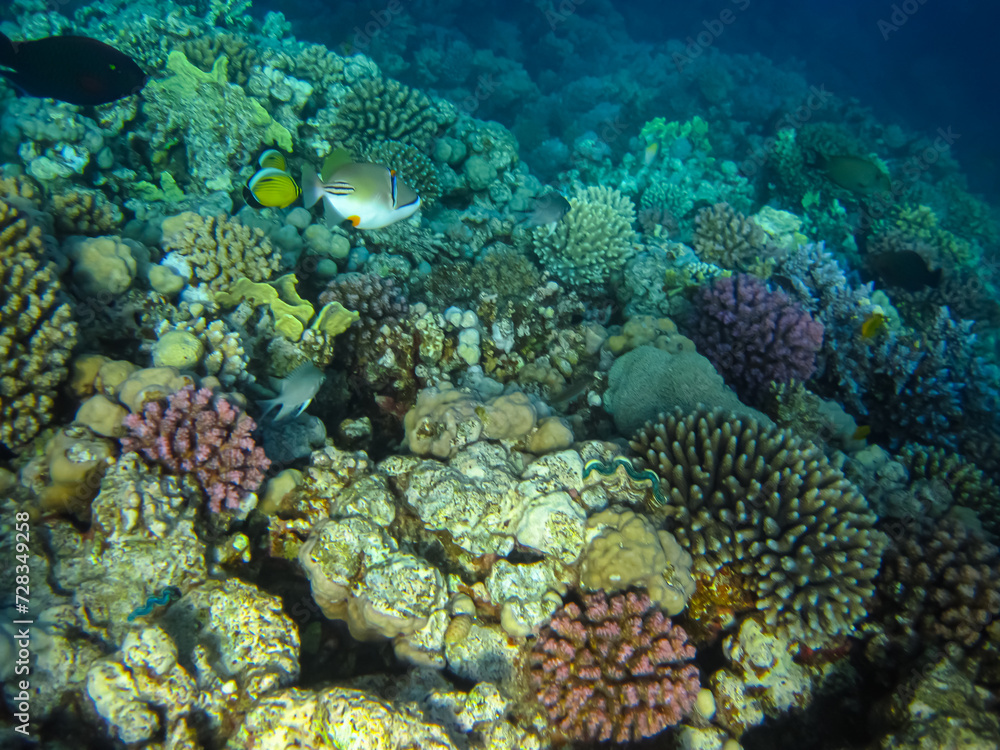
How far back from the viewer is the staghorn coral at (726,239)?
6910mm

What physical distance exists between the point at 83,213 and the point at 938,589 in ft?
21.6

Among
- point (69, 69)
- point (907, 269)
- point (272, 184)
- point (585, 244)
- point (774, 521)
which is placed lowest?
point (774, 521)

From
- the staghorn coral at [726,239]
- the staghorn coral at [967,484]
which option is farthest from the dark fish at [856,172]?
the staghorn coral at [967,484]

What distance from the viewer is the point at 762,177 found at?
10.3 metres

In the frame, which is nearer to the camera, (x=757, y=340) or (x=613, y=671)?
(x=613, y=671)

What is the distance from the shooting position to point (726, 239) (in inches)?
274

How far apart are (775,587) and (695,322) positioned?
3.15 meters

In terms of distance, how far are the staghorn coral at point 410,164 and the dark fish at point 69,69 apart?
112 inches

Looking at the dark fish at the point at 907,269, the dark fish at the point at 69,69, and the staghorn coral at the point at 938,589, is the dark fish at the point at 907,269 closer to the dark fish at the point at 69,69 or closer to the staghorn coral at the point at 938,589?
the staghorn coral at the point at 938,589

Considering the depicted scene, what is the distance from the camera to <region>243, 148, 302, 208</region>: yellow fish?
3.56 m

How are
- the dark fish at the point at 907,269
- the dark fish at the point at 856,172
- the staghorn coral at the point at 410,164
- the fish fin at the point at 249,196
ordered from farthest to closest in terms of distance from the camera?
the dark fish at the point at 856,172, the dark fish at the point at 907,269, the staghorn coral at the point at 410,164, the fish fin at the point at 249,196

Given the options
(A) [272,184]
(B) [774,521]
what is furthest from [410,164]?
(B) [774,521]

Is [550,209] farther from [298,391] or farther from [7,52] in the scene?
[7,52]

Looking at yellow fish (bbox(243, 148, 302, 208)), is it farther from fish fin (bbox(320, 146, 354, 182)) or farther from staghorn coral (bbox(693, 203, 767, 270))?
staghorn coral (bbox(693, 203, 767, 270))
